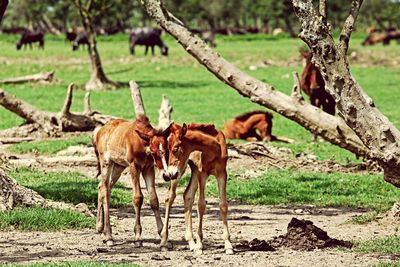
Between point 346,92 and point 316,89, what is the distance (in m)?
12.7

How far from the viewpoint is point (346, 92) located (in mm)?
9906

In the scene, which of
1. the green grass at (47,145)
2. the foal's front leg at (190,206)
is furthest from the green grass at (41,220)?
the green grass at (47,145)

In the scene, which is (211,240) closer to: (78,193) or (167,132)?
(167,132)

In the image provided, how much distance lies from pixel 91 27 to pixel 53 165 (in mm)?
17141

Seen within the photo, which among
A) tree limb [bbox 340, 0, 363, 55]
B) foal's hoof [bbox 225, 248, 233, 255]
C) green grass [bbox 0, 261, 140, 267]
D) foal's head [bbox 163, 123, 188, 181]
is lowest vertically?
foal's hoof [bbox 225, 248, 233, 255]

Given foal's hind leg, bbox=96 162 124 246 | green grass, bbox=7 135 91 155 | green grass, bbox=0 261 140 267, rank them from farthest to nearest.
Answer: green grass, bbox=7 135 91 155, foal's hind leg, bbox=96 162 124 246, green grass, bbox=0 261 140 267

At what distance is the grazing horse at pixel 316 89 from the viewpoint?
73.9 ft

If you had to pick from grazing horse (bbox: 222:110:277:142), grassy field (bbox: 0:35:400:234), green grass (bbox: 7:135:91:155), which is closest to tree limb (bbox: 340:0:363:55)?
grassy field (bbox: 0:35:400:234)

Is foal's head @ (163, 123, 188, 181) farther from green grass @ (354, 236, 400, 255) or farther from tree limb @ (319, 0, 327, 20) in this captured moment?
green grass @ (354, 236, 400, 255)

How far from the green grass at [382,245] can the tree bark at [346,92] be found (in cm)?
106

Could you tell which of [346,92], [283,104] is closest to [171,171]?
[283,104]

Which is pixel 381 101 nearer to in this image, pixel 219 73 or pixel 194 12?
pixel 219 73

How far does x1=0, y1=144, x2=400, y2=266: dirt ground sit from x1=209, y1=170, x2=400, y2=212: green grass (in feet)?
1.32

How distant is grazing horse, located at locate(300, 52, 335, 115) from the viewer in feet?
73.9
